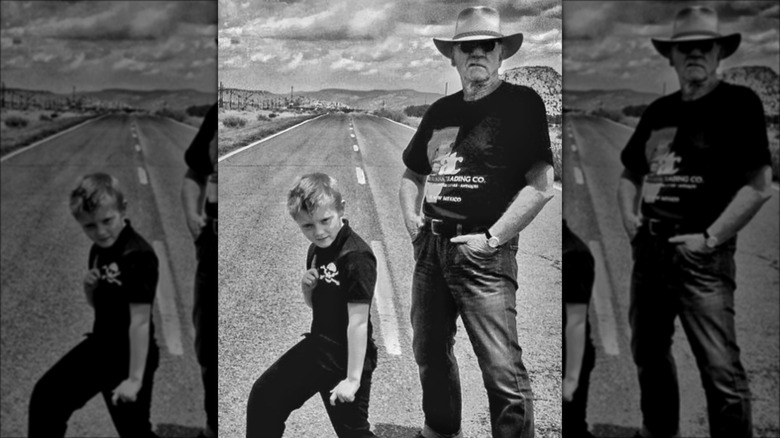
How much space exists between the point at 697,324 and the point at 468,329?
56.3 inches

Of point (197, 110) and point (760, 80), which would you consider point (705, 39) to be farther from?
point (197, 110)

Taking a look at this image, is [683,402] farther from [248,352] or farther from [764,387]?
[248,352]

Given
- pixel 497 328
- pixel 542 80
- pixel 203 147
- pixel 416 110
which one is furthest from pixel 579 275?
pixel 203 147

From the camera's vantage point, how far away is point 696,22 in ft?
13.8

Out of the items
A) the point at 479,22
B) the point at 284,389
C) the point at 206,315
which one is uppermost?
the point at 479,22

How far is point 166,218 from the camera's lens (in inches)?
183

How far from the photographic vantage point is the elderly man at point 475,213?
3463mm

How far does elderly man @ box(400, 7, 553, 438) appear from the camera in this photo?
11.4ft

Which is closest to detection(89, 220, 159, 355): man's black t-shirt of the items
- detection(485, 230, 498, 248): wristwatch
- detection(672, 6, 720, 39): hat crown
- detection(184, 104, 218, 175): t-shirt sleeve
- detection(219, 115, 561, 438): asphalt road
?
detection(184, 104, 218, 175): t-shirt sleeve

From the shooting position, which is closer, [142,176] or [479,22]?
[479,22]

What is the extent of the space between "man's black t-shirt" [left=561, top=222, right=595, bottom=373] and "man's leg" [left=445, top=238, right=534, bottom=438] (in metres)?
0.97

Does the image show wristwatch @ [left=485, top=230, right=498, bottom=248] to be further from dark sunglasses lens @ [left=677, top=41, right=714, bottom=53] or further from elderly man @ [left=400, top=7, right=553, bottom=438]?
dark sunglasses lens @ [left=677, top=41, right=714, bottom=53]

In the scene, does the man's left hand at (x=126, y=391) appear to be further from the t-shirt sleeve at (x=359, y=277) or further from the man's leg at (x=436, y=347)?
the man's leg at (x=436, y=347)

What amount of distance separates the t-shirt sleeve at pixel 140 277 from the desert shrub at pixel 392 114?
1.75m
